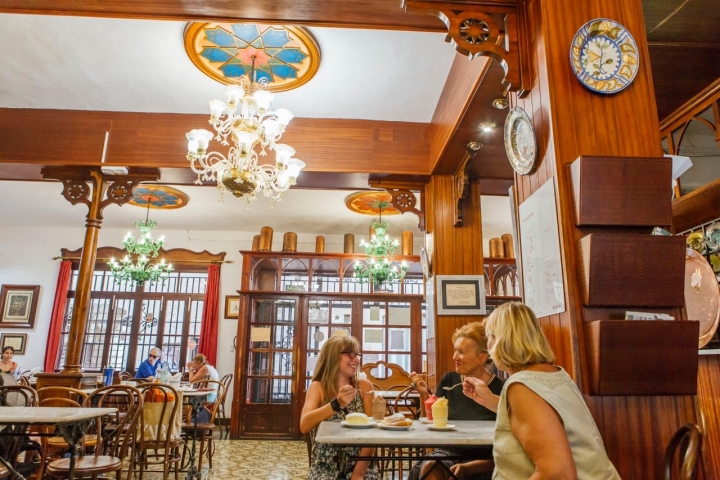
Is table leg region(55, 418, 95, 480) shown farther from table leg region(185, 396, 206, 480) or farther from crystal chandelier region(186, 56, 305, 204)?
crystal chandelier region(186, 56, 305, 204)

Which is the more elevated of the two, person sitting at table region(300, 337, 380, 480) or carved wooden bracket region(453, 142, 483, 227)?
carved wooden bracket region(453, 142, 483, 227)

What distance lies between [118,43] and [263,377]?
552 cm

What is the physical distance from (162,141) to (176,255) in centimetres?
495

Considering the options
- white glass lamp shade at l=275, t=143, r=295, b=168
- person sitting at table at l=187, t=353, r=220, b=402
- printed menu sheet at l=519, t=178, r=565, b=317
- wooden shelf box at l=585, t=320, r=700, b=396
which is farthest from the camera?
person sitting at table at l=187, t=353, r=220, b=402

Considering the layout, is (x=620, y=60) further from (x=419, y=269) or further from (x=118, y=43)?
(x=419, y=269)

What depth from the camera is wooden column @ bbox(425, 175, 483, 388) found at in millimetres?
4195

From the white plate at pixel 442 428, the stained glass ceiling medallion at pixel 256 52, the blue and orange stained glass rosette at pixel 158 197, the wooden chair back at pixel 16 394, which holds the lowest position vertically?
the wooden chair back at pixel 16 394

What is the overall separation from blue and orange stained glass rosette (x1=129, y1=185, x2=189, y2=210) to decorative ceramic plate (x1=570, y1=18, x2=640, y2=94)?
6297 mm

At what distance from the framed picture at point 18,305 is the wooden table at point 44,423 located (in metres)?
6.86

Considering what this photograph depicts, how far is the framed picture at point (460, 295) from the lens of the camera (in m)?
4.23

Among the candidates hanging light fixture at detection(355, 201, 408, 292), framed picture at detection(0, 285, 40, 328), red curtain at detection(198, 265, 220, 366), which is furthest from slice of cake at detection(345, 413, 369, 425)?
→ framed picture at detection(0, 285, 40, 328)

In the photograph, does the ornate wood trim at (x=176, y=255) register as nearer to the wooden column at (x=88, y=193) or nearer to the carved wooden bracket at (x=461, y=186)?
the wooden column at (x=88, y=193)

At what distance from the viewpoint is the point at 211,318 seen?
28.8ft

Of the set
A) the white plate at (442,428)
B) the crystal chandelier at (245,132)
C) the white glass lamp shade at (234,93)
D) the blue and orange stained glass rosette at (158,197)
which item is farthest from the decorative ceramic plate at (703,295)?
the blue and orange stained glass rosette at (158,197)
